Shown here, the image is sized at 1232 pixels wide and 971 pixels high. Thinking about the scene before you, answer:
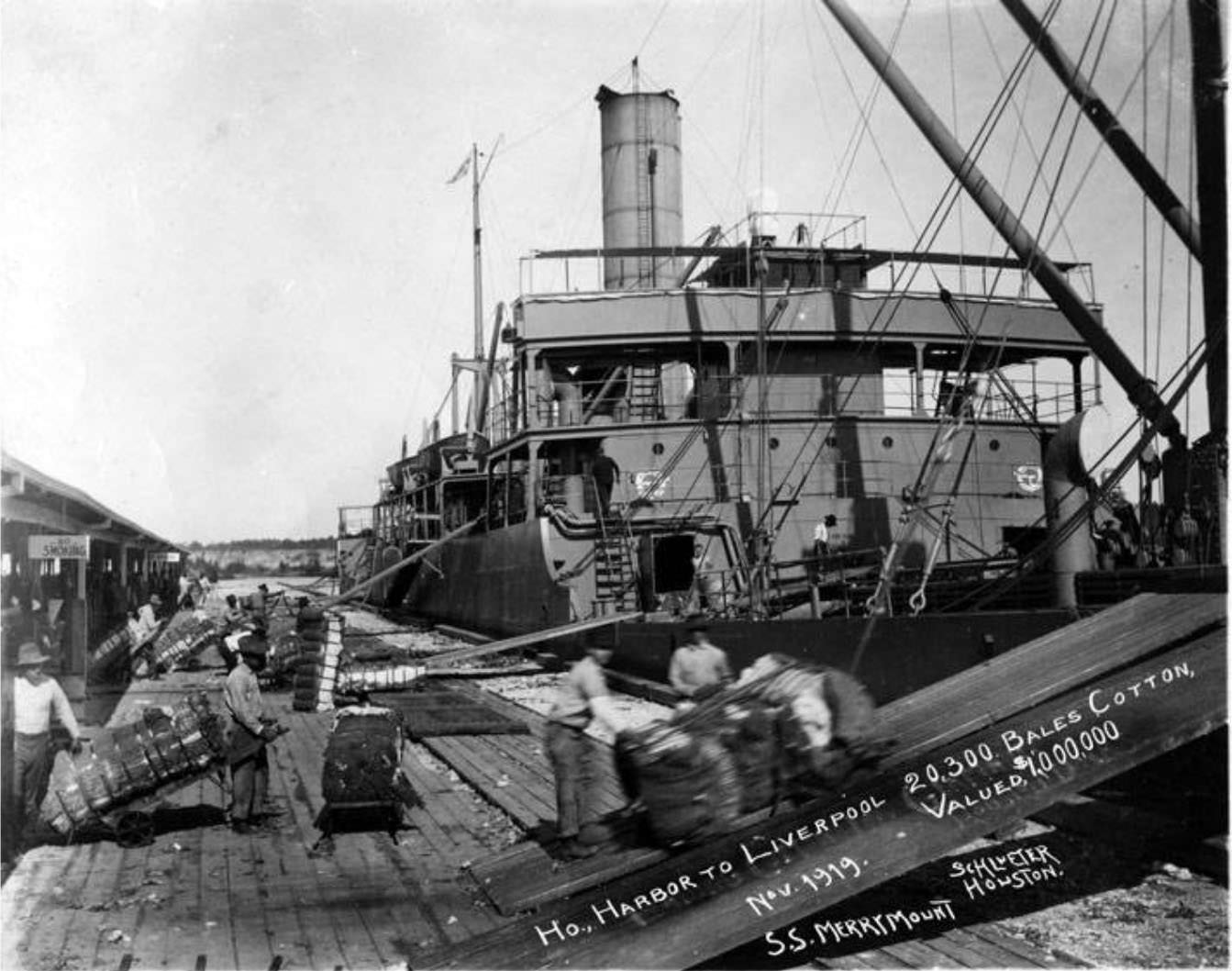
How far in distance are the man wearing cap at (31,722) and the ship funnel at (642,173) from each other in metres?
17.3

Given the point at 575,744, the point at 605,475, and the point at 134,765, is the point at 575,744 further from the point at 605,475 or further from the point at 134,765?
the point at 605,475

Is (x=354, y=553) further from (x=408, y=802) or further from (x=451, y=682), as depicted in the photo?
(x=408, y=802)

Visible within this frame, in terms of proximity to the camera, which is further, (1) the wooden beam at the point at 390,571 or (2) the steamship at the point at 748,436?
(1) the wooden beam at the point at 390,571

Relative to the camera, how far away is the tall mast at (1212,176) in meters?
8.48

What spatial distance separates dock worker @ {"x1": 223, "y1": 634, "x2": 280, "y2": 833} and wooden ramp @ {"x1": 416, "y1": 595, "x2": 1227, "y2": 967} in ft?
10.6

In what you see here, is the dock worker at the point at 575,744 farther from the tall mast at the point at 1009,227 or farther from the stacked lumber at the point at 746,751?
the tall mast at the point at 1009,227

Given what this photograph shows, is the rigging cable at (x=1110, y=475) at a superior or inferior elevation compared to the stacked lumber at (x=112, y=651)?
superior

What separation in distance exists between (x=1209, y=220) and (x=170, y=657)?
16663 millimetres

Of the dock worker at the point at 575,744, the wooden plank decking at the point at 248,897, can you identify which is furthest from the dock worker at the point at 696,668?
the wooden plank decking at the point at 248,897

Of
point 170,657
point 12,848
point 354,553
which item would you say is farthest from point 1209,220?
point 354,553

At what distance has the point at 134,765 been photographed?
7215 millimetres

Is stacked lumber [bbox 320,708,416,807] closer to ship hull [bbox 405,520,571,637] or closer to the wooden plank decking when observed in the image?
the wooden plank decking

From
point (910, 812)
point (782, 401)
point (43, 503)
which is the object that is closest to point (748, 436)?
point (782, 401)

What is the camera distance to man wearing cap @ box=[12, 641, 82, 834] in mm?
6738
